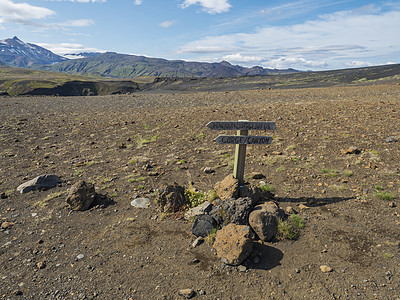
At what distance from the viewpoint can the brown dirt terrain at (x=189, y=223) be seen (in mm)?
5148

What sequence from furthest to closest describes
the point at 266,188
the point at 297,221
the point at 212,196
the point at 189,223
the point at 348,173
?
the point at 348,173
the point at 266,188
the point at 212,196
the point at 189,223
the point at 297,221

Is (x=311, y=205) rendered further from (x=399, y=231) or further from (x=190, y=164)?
(x=190, y=164)

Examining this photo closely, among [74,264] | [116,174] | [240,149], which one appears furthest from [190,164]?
[74,264]

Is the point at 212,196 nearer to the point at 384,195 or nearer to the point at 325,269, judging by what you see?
the point at 325,269

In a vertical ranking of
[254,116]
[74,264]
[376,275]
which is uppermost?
[254,116]

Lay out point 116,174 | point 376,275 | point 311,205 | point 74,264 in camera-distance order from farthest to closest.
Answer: point 116,174, point 311,205, point 74,264, point 376,275

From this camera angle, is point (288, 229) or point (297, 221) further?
point (297, 221)

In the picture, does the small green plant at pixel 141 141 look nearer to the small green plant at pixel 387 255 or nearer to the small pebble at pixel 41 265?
the small pebble at pixel 41 265

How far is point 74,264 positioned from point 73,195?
292 cm

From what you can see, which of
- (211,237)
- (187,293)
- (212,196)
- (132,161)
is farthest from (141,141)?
(187,293)

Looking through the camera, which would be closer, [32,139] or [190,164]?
[190,164]

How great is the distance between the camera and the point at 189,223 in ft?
23.6

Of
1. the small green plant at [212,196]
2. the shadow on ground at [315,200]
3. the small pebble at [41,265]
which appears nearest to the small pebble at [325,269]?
the shadow on ground at [315,200]

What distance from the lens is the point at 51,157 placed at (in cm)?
1345
